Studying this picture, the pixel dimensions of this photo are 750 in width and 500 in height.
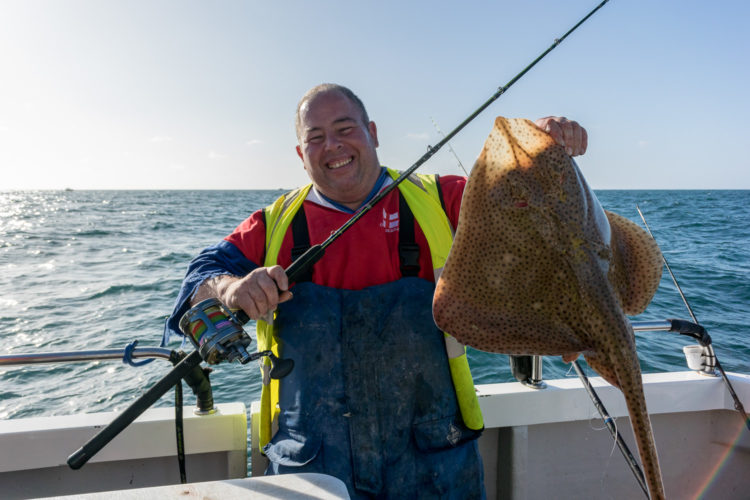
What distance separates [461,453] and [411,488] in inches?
12.0

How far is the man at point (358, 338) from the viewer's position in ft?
7.91

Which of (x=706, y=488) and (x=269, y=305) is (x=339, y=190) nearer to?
(x=269, y=305)

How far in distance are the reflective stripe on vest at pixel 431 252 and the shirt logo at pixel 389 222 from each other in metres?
0.11

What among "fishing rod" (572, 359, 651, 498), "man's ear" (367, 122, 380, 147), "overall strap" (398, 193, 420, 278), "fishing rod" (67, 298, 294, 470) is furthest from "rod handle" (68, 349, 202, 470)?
"fishing rod" (572, 359, 651, 498)

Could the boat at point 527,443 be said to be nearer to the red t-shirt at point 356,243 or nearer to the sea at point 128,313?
the sea at point 128,313

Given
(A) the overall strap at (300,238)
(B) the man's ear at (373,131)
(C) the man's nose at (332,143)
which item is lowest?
(A) the overall strap at (300,238)

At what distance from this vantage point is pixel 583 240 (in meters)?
1.79

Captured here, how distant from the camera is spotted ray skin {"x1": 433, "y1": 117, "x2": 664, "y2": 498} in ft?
5.78

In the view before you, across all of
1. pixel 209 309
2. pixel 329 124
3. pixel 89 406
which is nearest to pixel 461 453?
pixel 209 309

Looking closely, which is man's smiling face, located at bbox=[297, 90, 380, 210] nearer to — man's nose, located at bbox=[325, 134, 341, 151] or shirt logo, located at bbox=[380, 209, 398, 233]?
man's nose, located at bbox=[325, 134, 341, 151]

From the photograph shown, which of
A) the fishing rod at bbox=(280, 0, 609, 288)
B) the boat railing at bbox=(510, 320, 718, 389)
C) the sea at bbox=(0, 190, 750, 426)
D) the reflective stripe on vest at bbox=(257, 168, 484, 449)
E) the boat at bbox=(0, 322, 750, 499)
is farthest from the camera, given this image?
the sea at bbox=(0, 190, 750, 426)

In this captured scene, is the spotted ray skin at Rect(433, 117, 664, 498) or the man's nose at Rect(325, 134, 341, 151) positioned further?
the man's nose at Rect(325, 134, 341, 151)

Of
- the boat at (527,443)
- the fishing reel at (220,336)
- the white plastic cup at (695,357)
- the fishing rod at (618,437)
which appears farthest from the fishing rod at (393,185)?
the white plastic cup at (695,357)

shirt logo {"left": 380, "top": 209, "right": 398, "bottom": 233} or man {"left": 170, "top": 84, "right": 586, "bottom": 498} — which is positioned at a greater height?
shirt logo {"left": 380, "top": 209, "right": 398, "bottom": 233}
